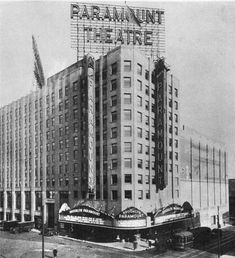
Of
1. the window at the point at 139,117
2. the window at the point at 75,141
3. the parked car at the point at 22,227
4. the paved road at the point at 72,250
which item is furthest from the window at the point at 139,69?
the parked car at the point at 22,227

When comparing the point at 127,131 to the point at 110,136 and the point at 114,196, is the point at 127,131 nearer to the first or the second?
the point at 110,136

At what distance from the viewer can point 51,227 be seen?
193 feet

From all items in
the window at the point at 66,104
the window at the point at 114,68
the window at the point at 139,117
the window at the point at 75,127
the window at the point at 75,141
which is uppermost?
the window at the point at 114,68

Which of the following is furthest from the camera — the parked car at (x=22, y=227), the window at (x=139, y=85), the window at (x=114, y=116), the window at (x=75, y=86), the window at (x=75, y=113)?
the window at (x=75, y=86)

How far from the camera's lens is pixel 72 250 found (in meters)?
40.2

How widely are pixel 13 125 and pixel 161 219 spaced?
1738 inches

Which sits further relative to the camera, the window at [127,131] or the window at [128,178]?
the window at [127,131]

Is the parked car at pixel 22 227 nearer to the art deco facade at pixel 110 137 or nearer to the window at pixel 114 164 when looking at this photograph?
the art deco facade at pixel 110 137

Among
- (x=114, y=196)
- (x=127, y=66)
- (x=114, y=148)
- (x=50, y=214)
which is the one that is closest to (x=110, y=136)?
(x=114, y=148)

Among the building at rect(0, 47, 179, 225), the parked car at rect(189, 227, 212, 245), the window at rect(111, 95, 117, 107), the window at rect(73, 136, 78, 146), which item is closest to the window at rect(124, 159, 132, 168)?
the building at rect(0, 47, 179, 225)

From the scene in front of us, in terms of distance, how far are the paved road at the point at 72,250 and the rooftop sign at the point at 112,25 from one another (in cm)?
2775

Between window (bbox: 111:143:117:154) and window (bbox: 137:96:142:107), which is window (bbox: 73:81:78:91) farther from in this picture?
window (bbox: 111:143:117:154)

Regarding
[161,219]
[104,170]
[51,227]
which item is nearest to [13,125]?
[51,227]

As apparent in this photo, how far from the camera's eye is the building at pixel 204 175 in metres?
63.2
